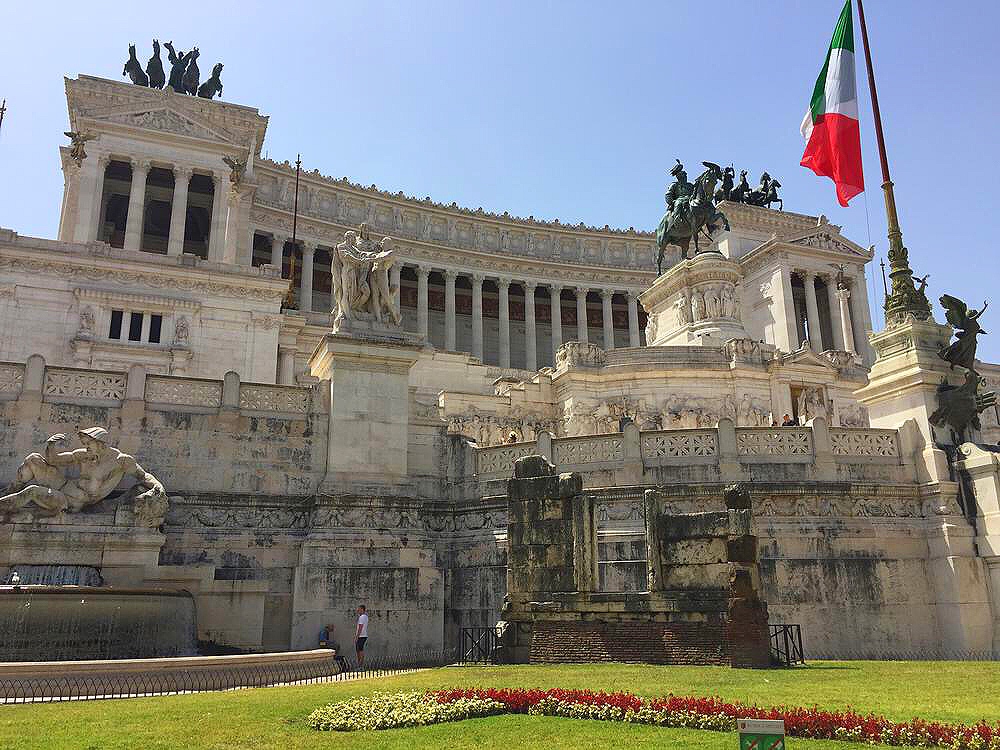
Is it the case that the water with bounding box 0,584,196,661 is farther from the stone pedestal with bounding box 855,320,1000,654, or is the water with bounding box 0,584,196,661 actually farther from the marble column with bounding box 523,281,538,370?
the marble column with bounding box 523,281,538,370

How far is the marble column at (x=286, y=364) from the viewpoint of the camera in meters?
51.7

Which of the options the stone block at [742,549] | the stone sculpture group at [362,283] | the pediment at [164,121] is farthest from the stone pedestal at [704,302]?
the pediment at [164,121]

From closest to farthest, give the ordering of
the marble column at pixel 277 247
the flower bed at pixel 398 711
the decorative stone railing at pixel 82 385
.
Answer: the flower bed at pixel 398 711
the decorative stone railing at pixel 82 385
the marble column at pixel 277 247

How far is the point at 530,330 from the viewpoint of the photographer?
302ft

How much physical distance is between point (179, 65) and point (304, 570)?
69.6m

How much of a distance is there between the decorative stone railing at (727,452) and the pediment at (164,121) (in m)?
57.7

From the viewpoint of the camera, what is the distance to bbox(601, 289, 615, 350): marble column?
9688 cm

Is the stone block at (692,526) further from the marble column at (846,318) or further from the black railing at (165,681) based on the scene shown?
the marble column at (846,318)

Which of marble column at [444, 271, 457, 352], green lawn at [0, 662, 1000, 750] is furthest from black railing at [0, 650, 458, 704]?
marble column at [444, 271, 457, 352]

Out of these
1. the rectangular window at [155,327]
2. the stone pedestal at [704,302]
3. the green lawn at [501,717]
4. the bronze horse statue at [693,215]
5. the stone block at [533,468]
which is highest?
the bronze horse statue at [693,215]

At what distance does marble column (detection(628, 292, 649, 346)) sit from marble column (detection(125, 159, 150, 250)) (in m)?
54.9

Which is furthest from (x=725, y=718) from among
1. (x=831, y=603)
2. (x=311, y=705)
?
(x=831, y=603)

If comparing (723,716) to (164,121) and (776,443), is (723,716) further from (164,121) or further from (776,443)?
(164,121)

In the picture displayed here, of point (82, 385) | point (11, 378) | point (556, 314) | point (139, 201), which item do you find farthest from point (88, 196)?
point (556, 314)
